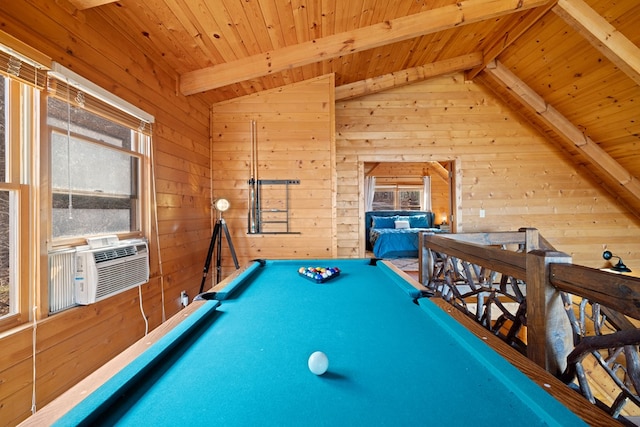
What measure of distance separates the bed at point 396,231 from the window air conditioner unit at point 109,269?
3.96 meters

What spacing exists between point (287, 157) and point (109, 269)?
7.27 ft

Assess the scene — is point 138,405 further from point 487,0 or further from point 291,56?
point 487,0

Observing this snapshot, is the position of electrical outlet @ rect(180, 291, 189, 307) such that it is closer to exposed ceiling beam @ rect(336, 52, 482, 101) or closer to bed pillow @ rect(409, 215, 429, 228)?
exposed ceiling beam @ rect(336, 52, 482, 101)

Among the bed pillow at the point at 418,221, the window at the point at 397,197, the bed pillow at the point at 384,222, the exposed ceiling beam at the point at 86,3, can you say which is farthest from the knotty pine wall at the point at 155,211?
the window at the point at 397,197

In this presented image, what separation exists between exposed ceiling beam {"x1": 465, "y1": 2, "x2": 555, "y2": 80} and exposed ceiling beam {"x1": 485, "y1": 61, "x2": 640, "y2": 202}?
17cm

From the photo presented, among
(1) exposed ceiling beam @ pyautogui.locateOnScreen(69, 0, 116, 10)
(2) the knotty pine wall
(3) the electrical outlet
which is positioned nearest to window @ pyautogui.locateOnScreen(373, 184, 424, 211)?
(2) the knotty pine wall

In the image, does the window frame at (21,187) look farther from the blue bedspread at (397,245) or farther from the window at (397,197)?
the window at (397,197)

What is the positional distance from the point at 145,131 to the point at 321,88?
2.06 meters

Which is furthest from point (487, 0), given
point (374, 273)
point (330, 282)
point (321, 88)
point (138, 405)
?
point (138, 405)

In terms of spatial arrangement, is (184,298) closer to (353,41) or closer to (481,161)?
(353,41)

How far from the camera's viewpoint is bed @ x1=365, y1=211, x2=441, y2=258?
18.1ft

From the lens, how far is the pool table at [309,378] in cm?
64

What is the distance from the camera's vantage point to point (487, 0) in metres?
2.58

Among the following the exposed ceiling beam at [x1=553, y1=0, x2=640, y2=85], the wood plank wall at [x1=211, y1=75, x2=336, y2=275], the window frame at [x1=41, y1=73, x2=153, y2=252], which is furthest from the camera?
the wood plank wall at [x1=211, y1=75, x2=336, y2=275]
